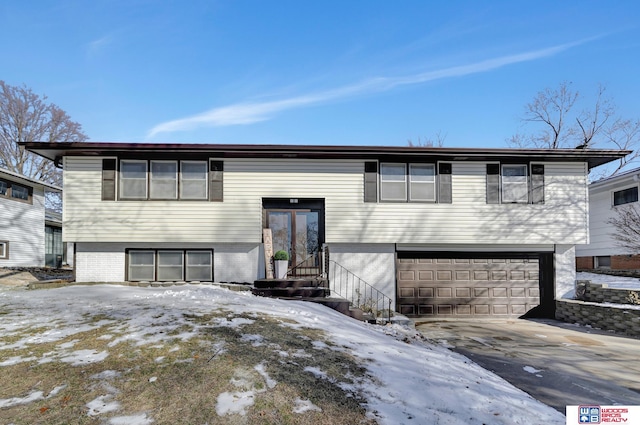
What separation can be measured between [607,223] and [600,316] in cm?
807

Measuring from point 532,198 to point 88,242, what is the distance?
13957 millimetres

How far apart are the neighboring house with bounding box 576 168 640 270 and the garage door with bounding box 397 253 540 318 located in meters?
6.08

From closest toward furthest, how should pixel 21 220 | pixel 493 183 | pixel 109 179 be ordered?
pixel 109 179 → pixel 493 183 → pixel 21 220

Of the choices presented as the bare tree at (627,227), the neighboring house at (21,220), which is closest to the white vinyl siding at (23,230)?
the neighboring house at (21,220)

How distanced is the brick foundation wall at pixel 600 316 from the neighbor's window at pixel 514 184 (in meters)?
3.50

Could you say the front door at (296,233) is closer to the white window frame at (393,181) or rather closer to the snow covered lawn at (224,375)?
the white window frame at (393,181)

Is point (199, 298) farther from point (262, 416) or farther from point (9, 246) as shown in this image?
point (9, 246)

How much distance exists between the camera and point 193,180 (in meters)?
11.7

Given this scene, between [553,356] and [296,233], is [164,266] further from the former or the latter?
[553,356]

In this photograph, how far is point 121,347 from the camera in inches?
179

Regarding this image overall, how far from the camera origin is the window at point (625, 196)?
15.7 meters

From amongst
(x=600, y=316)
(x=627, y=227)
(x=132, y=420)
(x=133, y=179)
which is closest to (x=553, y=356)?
(x=600, y=316)

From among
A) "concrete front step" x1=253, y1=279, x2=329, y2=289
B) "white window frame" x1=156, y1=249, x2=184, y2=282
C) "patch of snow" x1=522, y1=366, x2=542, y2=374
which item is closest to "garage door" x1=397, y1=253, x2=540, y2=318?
"concrete front step" x1=253, y1=279, x2=329, y2=289

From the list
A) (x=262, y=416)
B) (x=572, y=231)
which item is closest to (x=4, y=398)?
(x=262, y=416)
